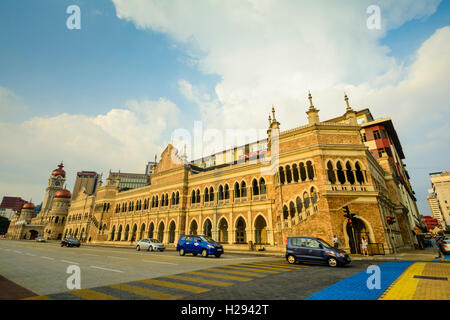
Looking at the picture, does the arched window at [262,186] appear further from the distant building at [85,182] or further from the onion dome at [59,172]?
the distant building at [85,182]

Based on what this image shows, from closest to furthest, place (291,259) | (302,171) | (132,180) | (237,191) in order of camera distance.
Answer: (291,259) → (302,171) → (237,191) → (132,180)

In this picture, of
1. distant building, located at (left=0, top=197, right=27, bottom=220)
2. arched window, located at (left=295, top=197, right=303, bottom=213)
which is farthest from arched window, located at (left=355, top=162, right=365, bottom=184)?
distant building, located at (left=0, top=197, right=27, bottom=220)

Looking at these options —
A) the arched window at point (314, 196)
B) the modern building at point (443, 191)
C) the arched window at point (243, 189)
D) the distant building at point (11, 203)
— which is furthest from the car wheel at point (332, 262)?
the distant building at point (11, 203)

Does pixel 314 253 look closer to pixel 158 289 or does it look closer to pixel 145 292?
pixel 158 289

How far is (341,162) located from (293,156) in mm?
4370

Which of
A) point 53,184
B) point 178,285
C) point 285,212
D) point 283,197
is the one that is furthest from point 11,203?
point 178,285

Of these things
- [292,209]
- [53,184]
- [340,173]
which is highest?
[53,184]

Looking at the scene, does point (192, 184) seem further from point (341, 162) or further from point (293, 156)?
point (341, 162)

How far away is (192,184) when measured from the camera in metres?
34.6

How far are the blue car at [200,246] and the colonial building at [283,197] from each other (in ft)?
24.1

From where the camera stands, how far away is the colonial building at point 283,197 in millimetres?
18844

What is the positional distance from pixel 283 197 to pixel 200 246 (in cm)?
986

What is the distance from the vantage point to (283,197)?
871 inches
